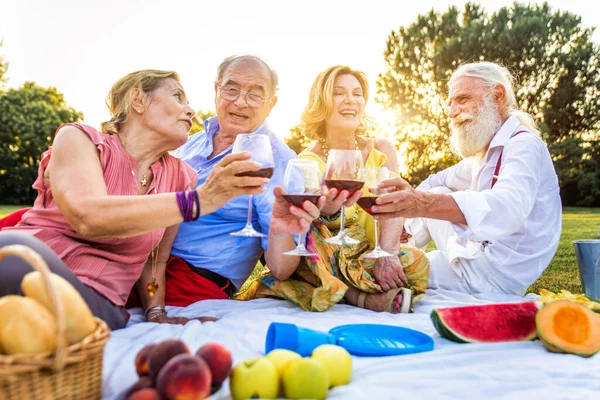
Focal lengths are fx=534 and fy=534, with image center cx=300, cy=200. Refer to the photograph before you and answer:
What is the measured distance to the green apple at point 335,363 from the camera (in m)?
2.30

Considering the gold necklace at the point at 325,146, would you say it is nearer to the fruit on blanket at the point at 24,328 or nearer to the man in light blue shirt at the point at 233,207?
the man in light blue shirt at the point at 233,207

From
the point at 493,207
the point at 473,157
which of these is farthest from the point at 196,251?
the point at 473,157

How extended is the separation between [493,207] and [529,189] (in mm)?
448

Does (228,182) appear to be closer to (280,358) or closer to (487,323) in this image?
(280,358)

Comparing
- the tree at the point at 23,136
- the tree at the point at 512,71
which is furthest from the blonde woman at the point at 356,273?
the tree at the point at 23,136

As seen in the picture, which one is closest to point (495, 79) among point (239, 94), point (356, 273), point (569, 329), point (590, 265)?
point (590, 265)

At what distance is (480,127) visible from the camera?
5129 mm

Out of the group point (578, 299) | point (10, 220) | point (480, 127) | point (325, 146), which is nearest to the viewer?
point (10, 220)

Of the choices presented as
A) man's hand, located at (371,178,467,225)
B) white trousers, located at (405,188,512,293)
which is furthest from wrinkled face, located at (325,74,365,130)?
man's hand, located at (371,178,467,225)

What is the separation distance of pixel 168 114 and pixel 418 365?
7.31ft

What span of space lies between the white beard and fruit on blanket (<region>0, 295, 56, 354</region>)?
171 inches

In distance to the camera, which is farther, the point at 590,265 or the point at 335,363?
the point at 590,265

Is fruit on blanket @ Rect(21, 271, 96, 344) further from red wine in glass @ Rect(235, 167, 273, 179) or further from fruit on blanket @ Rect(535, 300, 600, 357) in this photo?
fruit on blanket @ Rect(535, 300, 600, 357)

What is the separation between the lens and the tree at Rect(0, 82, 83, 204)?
1407 inches
